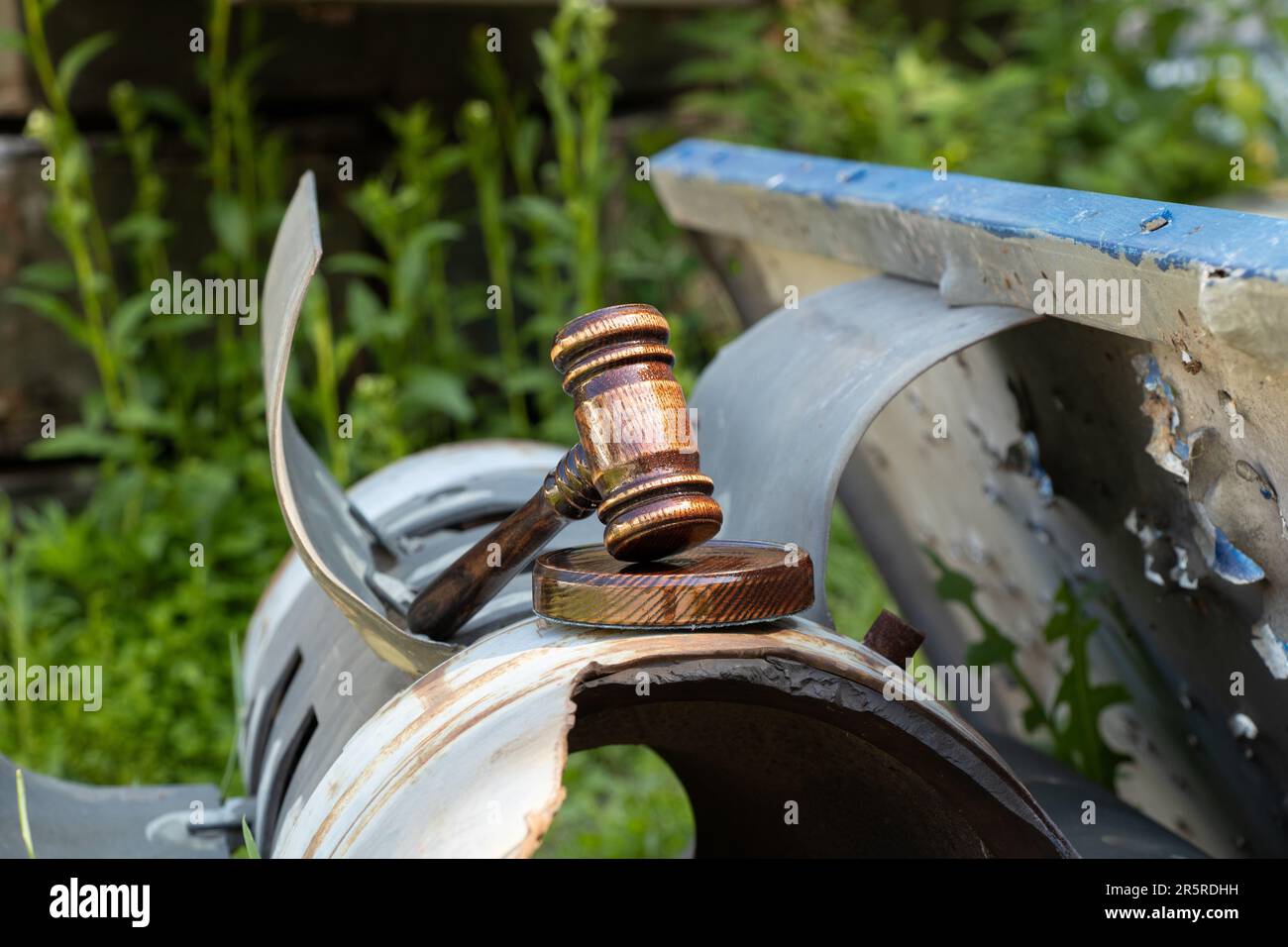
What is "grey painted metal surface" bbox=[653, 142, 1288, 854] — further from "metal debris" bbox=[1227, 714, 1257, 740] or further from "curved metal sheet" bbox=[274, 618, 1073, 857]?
"curved metal sheet" bbox=[274, 618, 1073, 857]

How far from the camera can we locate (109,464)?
391 cm

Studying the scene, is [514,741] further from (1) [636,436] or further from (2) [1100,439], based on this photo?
(2) [1100,439]

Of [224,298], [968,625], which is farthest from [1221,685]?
[224,298]

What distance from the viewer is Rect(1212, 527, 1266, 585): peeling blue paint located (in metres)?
1.37

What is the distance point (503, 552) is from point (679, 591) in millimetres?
293

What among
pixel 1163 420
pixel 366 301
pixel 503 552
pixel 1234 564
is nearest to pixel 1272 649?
pixel 1234 564

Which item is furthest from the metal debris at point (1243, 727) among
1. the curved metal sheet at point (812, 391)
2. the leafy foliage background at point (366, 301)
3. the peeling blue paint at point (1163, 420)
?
the leafy foliage background at point (366, 301)

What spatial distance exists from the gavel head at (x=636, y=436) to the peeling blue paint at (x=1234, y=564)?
0.54 meters

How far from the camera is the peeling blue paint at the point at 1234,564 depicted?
1.37 m

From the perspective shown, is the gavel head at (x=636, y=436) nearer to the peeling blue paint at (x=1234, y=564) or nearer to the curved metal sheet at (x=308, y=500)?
the curved metal sheet at (x=308, y=500)

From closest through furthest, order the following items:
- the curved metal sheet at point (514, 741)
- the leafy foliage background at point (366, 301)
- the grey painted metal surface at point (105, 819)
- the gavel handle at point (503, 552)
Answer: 1. the curved metal sheet at point (514, 741)
2. the gavel handle at point (503, 552)
3. the grey painted metal surface at point (105, 819)
4. the leafy foliage background at point (366, 301)

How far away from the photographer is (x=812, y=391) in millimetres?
1562

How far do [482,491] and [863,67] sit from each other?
3364 millimetres
